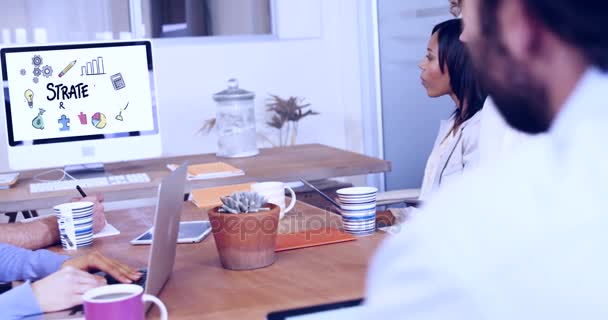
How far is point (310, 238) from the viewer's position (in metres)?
1.83

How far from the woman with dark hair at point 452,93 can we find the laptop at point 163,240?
42.9 inches

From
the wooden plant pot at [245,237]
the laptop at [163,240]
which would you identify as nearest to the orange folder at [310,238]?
the wooden plant pot at [245,237]

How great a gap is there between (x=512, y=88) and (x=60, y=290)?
104cm

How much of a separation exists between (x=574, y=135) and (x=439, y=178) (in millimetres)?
1971

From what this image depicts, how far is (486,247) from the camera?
0.54 m

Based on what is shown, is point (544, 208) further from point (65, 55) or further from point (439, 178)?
point (65, 55)

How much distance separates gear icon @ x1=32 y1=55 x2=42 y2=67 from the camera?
2.92 m

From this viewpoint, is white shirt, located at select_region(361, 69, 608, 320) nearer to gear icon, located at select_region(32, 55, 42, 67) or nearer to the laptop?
the laptop

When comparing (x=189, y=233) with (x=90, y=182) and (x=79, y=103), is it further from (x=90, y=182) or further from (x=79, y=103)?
(x=79, y=103)

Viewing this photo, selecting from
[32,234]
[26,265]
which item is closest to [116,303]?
[26,265]

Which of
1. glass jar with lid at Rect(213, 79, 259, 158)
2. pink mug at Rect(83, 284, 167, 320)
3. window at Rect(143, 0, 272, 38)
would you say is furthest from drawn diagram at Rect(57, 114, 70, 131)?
pink mug at Rect(83, 284, 167, 320)

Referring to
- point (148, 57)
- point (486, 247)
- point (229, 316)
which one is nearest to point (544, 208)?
point (486, 247)

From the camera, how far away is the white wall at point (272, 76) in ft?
14.8

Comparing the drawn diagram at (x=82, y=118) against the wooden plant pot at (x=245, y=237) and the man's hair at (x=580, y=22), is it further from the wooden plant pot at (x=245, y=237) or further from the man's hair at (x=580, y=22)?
the man's hair at (x=580, y=22)
